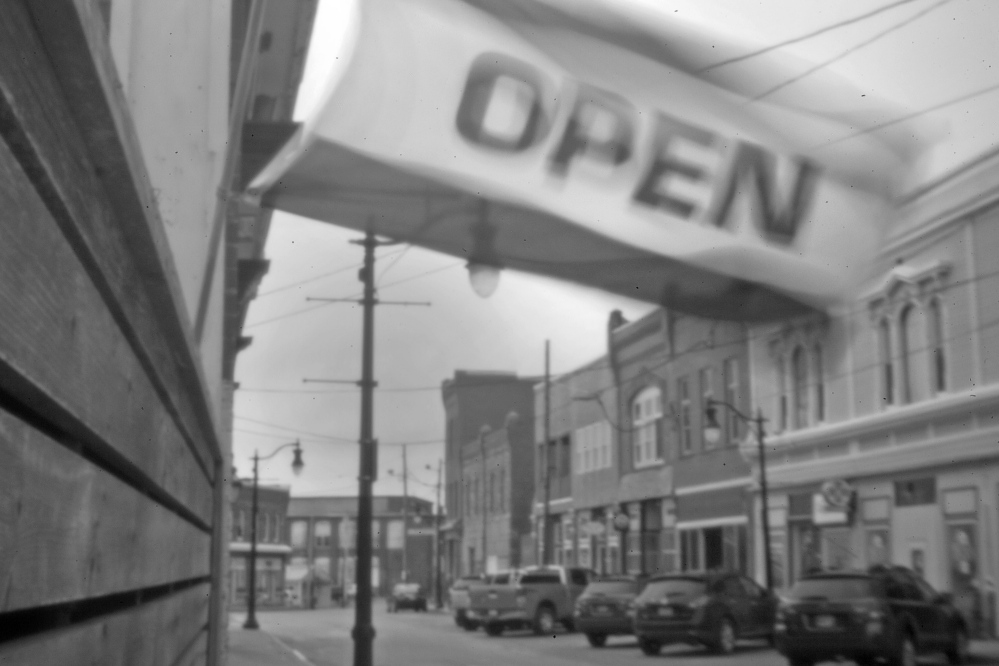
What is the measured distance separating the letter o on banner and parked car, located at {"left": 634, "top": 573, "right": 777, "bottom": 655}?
19.5 meters

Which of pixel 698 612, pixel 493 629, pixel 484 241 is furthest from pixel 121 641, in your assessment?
pixel 493 629

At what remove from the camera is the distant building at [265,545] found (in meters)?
81.8

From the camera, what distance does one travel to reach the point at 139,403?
9.14ft

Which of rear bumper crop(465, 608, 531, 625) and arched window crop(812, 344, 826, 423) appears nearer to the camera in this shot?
arched window crop(812, 344, 826, 423)

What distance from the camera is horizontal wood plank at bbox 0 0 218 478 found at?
4.54 feet

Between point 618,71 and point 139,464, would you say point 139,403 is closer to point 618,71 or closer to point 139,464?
point 139,464

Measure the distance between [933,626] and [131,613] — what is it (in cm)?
1827

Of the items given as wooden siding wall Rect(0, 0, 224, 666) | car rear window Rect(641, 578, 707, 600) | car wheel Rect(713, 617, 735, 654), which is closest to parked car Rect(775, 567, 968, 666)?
car wheel Rect(713, 617, 735, 654)

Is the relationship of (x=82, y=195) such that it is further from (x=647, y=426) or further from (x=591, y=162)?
(x=647, y=426)

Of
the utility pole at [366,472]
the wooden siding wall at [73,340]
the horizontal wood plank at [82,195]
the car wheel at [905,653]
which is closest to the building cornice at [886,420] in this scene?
the car wheel at [905,653]

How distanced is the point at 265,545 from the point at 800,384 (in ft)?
193

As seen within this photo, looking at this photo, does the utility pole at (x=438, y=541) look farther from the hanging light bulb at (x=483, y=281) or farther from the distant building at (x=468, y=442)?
the hanging light bulb at (x=483, y=281)

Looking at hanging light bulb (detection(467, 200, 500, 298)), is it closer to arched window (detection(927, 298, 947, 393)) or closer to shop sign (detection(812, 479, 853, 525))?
arched window (detection(927, 298, 947, 393))

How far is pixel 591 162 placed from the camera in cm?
608
